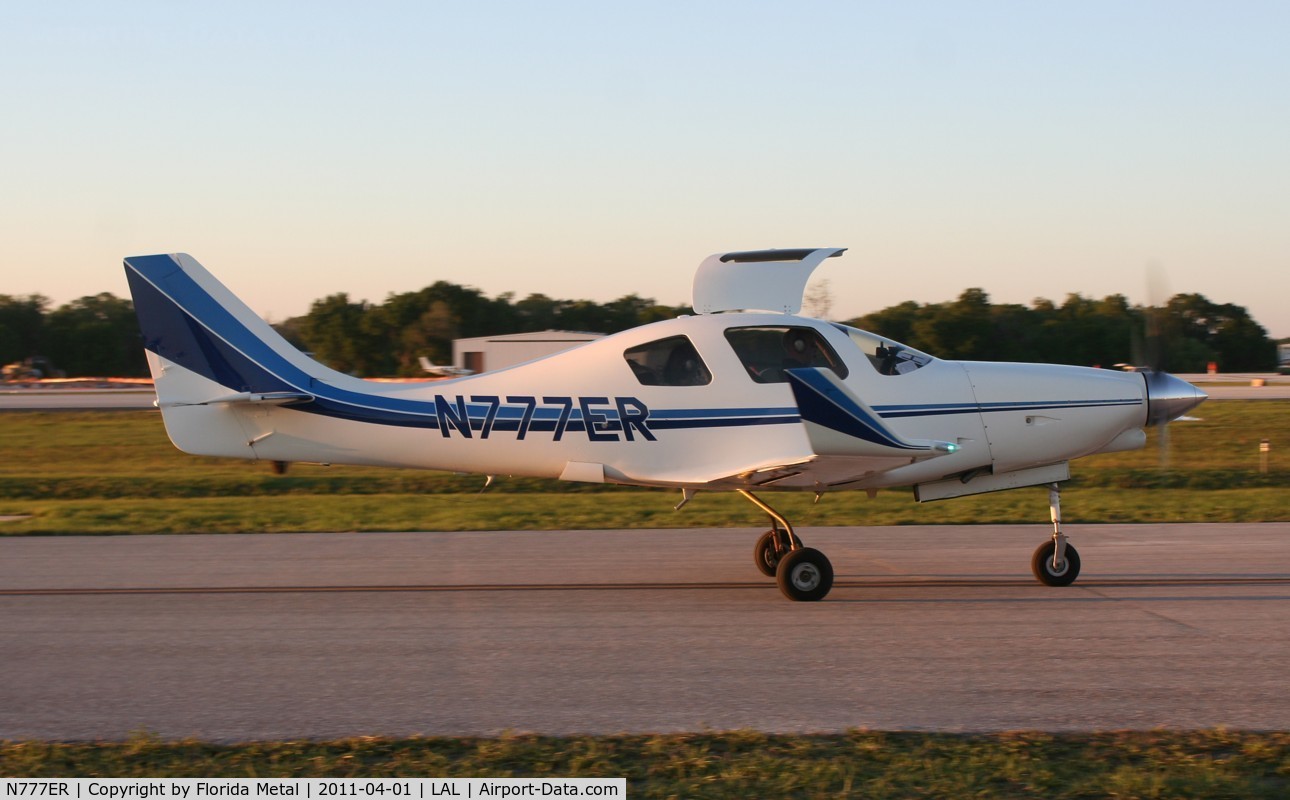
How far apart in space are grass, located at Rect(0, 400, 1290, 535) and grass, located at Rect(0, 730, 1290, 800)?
8104 millimetres

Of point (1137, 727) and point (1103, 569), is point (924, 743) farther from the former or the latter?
point (1103, 569)

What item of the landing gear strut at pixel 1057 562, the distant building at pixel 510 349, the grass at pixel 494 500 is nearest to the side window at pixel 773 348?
the landing gear strut at pixel 1057 562

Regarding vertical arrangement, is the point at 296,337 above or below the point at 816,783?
above

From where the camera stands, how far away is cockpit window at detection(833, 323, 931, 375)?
961cm

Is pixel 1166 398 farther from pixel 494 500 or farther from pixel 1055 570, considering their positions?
pixel 494 500

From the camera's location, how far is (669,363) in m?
9.48

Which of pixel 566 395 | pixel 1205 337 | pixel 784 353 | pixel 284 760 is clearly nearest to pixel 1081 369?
pixel 784 353

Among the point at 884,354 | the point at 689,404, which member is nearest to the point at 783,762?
the point at 689,404

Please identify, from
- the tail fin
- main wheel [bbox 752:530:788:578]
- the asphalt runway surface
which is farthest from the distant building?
the tail fin

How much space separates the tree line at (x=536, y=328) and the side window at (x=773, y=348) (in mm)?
30715

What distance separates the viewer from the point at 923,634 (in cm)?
816

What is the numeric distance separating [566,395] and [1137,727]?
5.07 metres
